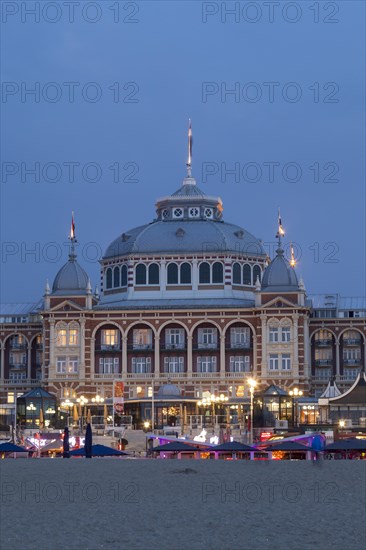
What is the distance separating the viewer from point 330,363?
12081 centimetres

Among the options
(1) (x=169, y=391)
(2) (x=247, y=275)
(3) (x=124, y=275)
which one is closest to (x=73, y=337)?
(3) (x=124, y=275)

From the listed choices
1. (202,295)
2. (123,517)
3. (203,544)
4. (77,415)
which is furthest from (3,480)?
(202,295)

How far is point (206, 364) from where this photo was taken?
4491 inches

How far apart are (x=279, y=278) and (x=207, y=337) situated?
8362 millimetres

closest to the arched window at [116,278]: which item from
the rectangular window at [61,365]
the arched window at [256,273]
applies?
the rectangular window at [61,365]

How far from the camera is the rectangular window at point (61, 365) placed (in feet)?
371

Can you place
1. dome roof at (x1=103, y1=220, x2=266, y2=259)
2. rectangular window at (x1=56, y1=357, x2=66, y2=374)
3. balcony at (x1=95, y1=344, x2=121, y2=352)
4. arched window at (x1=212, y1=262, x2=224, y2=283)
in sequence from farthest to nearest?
1. dome roof at (x1=103, y1=220, x2=266, y2=259)
2. arched window at (x1=212, y1=262, x2=224, y2=283)
3. balcony at (x1=95, y1=344, x2=121, y2=352)
4. rectangular window at (x1=56, y1=357, x2=66, y2=374)

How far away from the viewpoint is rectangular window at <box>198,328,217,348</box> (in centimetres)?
11388

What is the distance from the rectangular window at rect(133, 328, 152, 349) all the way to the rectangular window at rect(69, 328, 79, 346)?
204 inches

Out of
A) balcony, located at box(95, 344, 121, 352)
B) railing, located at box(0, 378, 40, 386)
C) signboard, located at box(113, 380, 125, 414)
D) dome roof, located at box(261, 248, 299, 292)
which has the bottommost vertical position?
signboard, located at box(113, 380, 125, 414)

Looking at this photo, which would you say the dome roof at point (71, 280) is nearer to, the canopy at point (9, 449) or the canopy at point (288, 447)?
the canopy at point (9, 449)

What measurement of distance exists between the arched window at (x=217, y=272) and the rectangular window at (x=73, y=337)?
13.7 meters

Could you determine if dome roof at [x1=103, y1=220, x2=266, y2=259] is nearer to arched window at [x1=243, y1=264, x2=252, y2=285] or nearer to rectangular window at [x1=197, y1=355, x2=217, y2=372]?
arched window at [x1=243, y1=264, x2=252, y2=285]

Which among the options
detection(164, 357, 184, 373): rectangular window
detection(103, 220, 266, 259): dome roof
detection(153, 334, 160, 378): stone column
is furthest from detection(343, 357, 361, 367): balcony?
detection(153, 334, 160, 378): stone column
